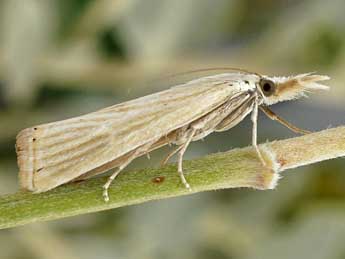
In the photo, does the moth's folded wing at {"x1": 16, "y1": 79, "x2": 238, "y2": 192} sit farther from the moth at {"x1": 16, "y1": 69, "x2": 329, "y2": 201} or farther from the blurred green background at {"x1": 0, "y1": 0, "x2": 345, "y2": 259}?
the blurred green background at {"x1": 0, "y1": 0, "x2": 345, "y2": 259}

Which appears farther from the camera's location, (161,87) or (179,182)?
(161,87)

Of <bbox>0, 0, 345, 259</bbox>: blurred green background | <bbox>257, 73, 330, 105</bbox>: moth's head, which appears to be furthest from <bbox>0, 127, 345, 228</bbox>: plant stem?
<bbox>0, 0, 345, 259</bbox>: blurred green background

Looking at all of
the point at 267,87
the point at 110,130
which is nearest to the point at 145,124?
the point at 110,130

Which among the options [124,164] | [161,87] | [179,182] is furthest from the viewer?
[161,87]

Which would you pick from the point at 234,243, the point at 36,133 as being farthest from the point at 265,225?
the point at 36,133

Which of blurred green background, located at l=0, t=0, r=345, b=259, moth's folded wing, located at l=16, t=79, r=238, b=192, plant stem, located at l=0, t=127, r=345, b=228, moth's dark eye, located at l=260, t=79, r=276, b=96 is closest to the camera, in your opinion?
plant stem, located at l=0, t=127, r=345, b=228

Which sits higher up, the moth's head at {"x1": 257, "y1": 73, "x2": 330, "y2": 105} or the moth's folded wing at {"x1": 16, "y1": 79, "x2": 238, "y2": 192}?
the moth's head at {"x1": 257, "y1": 73, "x2": 330, "y2": 105}

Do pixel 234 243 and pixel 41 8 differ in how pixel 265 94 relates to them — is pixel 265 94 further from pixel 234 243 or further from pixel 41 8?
pixel 234 243

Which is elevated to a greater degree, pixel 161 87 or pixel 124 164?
pixel 124 164

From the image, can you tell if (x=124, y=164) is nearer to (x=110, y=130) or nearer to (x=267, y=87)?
(x=110, y=130)
